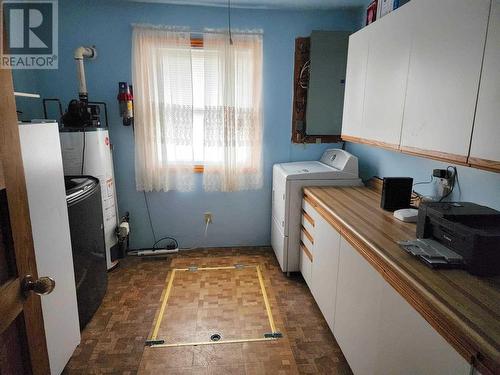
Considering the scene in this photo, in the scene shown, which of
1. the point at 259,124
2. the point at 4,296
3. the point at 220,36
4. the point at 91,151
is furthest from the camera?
the point at 259,124

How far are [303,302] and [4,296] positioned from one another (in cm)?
200

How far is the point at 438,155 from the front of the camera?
1.37 metres

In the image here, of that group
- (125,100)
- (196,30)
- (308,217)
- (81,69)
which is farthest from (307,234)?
Result: (81,69)

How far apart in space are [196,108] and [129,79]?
68cm

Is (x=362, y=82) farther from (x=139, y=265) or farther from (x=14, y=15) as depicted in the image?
(x=14, y=15)

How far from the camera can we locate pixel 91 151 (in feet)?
8.09

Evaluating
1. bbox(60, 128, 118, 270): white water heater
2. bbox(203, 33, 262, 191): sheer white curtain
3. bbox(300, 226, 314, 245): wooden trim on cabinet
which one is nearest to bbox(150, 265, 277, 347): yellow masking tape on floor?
bbox(300, 226, 314, 245): wooden trim on cabinet

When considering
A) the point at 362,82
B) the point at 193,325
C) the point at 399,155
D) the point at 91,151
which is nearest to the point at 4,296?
the point at 193,325

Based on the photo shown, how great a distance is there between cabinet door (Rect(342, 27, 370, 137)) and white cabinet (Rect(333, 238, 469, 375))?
98cm

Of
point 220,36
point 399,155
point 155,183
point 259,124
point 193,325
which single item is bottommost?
point 193,325

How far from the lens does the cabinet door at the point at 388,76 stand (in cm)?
160

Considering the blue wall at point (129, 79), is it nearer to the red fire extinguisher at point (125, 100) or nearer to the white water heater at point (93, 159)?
the red fire extinguisher at point (125, 100)

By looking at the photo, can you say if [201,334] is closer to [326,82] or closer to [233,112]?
[233,112]

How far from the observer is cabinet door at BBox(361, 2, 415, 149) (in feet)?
5.24
